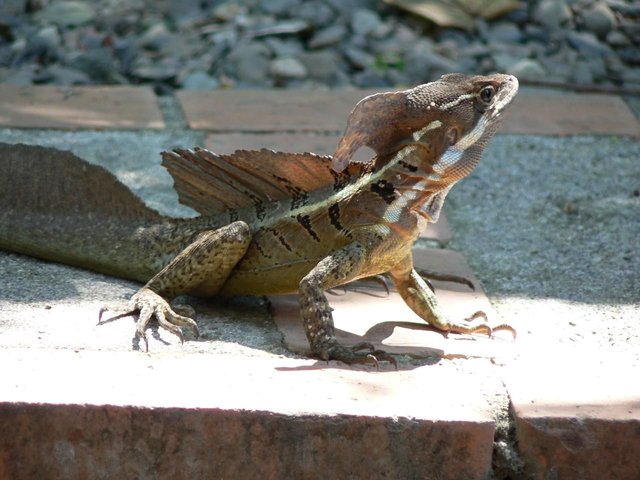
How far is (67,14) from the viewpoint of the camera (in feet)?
26.7

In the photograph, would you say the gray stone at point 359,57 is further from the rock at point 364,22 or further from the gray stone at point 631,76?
the gray stone at point 631,76

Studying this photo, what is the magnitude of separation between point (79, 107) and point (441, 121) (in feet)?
9.96

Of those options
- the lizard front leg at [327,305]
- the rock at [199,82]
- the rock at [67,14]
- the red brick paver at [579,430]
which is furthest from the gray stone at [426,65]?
the red brick paver at [579,430]

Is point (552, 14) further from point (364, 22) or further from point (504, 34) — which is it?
point (364, 22)

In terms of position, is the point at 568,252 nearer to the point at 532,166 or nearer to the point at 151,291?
the point at 532,166

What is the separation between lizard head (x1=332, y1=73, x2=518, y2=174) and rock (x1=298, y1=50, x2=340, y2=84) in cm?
336


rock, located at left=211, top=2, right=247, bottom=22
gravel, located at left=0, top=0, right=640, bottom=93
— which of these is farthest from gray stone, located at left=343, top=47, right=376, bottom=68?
rock, located at left=211, top=2, right=247, bottom=22

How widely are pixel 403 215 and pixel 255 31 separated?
3914 mm

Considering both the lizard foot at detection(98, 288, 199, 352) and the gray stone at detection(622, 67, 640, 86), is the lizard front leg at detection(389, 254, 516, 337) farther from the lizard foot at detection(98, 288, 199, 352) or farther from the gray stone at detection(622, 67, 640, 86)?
the gray stone at detection(622, 67, 640, 86)

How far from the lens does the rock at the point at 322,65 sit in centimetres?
751

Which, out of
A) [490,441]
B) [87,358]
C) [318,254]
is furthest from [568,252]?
[87,358]

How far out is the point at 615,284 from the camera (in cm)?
483

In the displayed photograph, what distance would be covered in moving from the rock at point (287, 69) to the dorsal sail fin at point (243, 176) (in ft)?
9.90

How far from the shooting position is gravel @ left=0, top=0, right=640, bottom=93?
7449 millimetres
